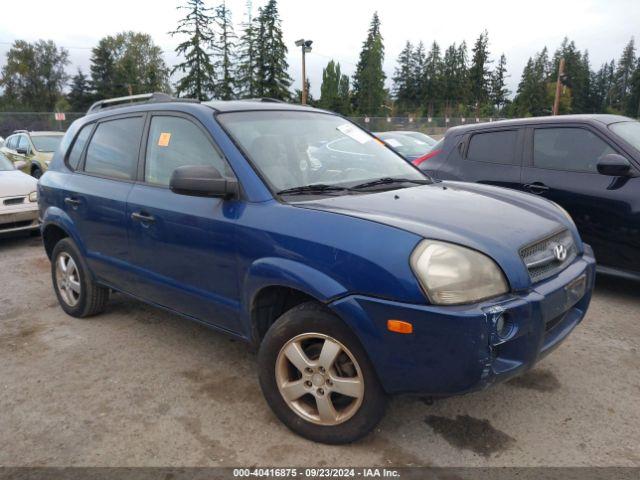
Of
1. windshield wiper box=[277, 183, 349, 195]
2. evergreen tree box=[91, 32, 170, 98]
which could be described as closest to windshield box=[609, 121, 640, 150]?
windshield wiper box=[277, 183, 349, 195]

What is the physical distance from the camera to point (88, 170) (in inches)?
167

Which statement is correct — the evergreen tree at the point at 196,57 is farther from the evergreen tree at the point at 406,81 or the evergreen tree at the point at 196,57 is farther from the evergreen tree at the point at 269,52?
the evergreen tree at the point at 406,81

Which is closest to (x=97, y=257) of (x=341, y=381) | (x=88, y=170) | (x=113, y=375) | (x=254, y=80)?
(x=88, y=170)

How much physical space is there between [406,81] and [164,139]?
97735 millimetres

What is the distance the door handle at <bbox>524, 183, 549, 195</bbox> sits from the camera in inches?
194

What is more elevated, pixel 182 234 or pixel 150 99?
pixel 150 99

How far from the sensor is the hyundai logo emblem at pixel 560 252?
270 cm

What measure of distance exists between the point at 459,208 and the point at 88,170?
303 cm

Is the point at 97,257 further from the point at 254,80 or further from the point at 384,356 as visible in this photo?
the point at 254,80

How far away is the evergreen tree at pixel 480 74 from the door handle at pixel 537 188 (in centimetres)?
9080

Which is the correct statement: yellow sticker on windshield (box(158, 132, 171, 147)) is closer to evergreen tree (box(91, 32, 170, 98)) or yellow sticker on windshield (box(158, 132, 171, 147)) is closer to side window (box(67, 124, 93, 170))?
side window (box(67, 124, 93, 170))

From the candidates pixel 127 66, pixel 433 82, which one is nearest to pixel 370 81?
pixel 433 82

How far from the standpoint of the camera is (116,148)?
13.1 ft

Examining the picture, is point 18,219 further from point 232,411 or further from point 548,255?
point 548,255
